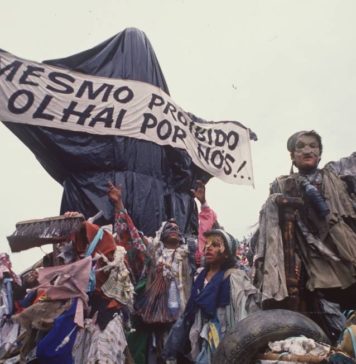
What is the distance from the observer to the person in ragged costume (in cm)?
321

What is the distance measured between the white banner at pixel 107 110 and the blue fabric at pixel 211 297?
4357mm

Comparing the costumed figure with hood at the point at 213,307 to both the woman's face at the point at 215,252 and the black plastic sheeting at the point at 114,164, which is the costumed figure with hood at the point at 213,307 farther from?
the black plastic sheeting at the point at 114,164

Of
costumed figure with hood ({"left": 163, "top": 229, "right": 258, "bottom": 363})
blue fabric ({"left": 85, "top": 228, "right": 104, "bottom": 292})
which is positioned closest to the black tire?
costumed figure with hood ({"left": 163, "top": 229, "right": 258, "bottom": 363})

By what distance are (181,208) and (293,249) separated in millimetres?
5606

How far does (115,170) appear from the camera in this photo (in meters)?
8.16

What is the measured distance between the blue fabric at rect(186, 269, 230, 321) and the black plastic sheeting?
3.58m

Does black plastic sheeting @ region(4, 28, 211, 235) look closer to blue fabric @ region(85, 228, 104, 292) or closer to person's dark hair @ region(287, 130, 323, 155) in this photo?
blue fabric @ region(85, 228, 104, 292)

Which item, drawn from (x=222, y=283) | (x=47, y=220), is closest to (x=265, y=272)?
(x=222, y=283)

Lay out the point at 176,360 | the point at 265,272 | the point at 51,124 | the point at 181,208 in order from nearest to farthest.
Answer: the point at 265,272 < the point at 176,360 < the point at 51,124 < the point at 181,208

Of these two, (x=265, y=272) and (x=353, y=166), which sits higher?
(x=353, y=166)

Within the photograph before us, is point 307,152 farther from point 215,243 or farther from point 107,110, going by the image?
point 107,110

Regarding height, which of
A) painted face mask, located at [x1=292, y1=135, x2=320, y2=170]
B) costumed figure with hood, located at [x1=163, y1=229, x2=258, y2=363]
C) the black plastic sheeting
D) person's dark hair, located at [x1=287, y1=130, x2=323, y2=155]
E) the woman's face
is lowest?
costumed figure with hood, located at [x1=163, y1=229, x2=258, y2=363]

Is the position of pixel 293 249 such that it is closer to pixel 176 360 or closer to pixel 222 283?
pixel 222 283

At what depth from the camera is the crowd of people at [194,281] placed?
10.7 feet
